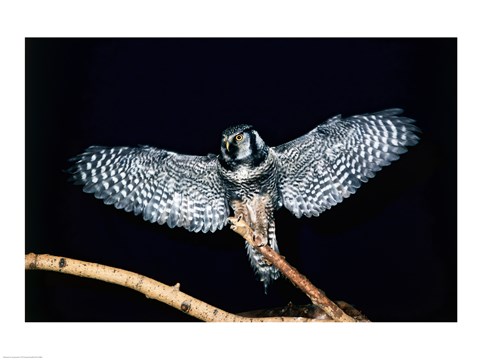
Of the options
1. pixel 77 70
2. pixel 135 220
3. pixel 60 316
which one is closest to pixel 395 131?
pixel 135 220

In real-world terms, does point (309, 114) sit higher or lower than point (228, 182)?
higher

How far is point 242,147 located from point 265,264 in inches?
23.1

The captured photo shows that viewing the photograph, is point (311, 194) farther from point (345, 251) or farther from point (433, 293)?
point (433, 293)

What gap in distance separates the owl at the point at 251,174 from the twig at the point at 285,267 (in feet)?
0.12

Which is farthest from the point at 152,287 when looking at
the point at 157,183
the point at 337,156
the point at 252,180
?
the point at 337,156

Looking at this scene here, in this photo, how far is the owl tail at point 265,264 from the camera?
2.35 meters

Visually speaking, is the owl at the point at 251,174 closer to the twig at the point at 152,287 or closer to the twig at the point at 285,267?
the twig at the point at 285,267

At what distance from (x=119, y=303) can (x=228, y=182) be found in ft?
2.68

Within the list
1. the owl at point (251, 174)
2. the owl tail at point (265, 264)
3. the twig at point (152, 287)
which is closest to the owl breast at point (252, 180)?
the owl at point (251, 174)

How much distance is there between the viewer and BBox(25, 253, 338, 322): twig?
7.07 ft

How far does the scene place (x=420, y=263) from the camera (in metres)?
2.37

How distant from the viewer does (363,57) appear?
7.61 ft
